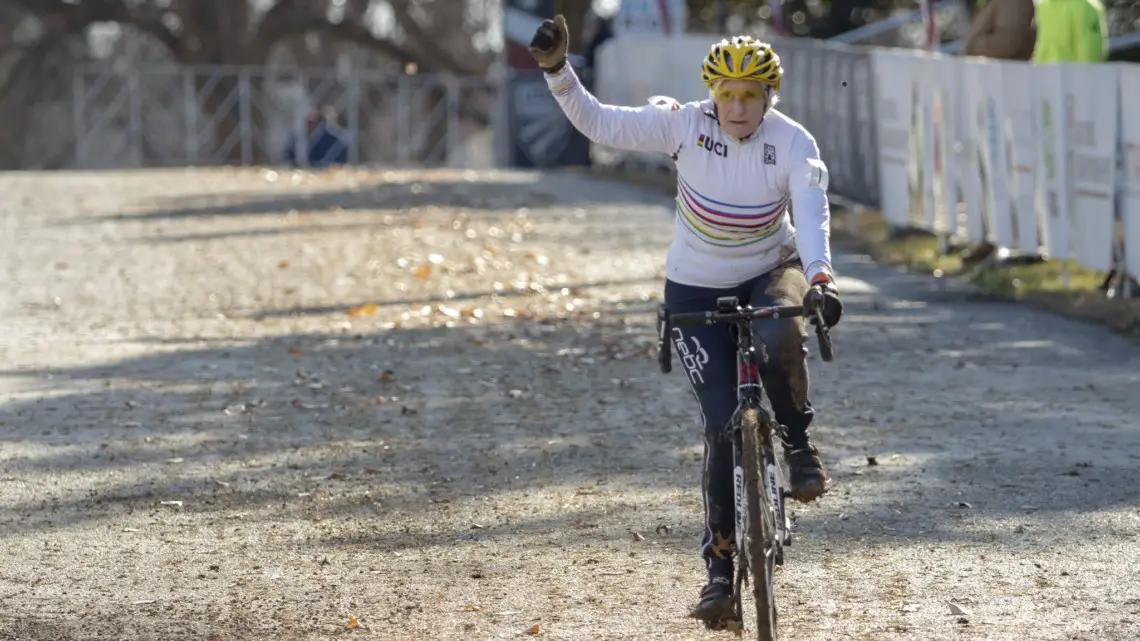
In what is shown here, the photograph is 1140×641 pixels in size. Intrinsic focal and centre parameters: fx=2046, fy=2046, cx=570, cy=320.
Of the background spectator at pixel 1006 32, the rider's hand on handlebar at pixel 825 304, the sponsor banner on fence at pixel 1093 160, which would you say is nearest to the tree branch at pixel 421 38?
the background spectator at pixel 1006 32

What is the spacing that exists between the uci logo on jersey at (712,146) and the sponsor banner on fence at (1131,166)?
7.70 metres

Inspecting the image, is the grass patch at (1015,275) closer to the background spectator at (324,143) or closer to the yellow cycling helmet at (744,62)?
the yellow cycling helmet at (744,62)

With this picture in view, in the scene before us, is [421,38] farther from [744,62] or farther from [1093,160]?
[744,62]

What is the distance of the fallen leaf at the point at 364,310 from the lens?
14445 mm

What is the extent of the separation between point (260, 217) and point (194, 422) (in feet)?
41.4

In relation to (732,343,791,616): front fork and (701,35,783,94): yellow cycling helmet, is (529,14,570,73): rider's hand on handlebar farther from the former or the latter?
(732,343,791,616): front fork

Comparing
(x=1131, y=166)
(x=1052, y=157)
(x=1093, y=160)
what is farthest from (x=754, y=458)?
(x=1052, y=157)

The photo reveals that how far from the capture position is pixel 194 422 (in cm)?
1038

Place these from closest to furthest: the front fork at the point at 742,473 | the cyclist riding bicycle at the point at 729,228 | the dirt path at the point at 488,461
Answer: the front fork at the point at 742,473
the cyclist riding bicycle at the point at 729,228
the dirt path at the point at 488,461

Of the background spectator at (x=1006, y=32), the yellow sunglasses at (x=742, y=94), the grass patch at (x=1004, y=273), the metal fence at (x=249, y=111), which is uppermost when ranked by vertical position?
the yellow sunglasses at (x=742, y=94)

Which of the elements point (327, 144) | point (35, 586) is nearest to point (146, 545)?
point (35, 586)

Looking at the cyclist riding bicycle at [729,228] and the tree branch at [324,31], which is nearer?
the cyclist riding bicycle at [729,228]

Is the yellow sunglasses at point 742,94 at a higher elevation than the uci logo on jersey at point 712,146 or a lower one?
higher

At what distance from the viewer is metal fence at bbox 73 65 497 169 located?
3731 centimetres
